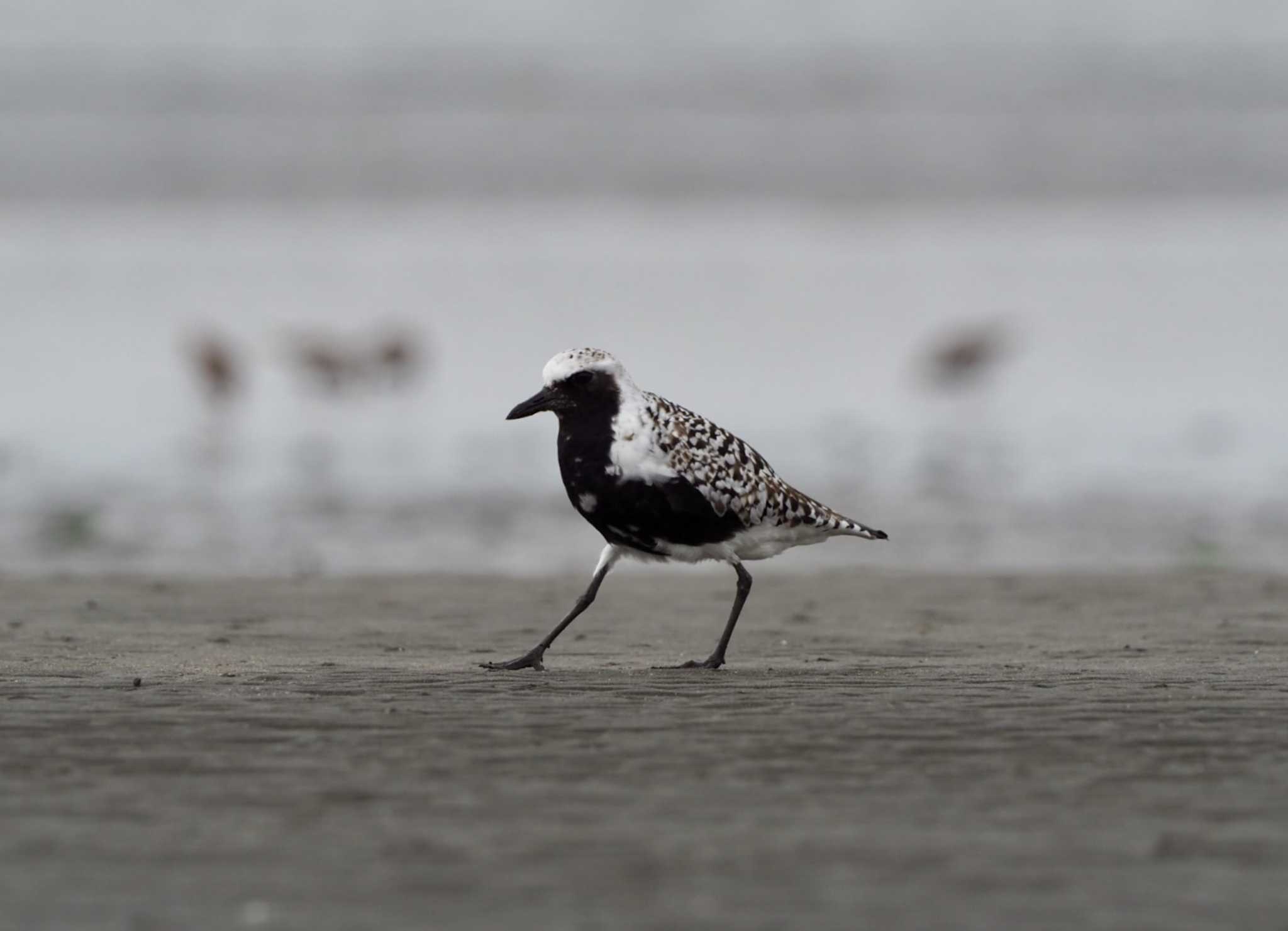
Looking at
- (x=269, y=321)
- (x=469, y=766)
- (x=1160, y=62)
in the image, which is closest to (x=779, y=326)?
(x=269, y=321)

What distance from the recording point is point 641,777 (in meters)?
5.94

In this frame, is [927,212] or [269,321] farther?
[927,212]

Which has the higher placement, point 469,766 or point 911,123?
point 911,123

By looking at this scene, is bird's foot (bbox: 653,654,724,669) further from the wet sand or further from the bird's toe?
the bird's toe

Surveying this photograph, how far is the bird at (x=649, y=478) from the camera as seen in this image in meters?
8.27

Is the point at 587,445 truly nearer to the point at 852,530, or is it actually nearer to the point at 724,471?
the point at 724,471

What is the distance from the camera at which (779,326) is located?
25375 mm

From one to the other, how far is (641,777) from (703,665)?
6.82 ft

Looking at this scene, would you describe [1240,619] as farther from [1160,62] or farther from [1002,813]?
[1160,62]

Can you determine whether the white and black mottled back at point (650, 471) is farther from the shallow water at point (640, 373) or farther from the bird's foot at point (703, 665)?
the shallow water at point (640, 373)

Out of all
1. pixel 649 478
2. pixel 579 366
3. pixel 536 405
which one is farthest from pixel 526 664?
pixel 579 366

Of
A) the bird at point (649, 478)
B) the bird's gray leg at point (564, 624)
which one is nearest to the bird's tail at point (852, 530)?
the bird at point (649, 478)

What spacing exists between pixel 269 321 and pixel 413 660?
19.2m

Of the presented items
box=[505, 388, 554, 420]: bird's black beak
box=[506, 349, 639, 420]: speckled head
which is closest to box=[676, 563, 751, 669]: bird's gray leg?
box=[506, 349, 639, 420]: speckled head
